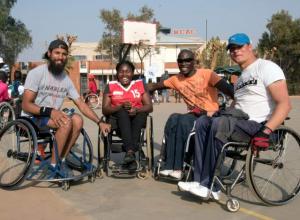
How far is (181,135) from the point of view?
202 inches

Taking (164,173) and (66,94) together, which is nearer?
(164,173)

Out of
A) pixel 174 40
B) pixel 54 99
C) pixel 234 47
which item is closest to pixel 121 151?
pixel 54 99

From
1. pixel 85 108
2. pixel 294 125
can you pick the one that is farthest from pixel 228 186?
pixel 294 125

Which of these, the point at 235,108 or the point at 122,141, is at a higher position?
the point at 235,108

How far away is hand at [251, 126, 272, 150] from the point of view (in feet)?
13.5

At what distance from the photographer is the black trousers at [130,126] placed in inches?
215

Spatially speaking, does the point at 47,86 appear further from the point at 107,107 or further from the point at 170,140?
the point at 170,140

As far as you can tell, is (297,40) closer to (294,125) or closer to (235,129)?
(294,125)

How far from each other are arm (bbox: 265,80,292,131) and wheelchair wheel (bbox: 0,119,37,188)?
2260 mm

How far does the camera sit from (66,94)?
5516 millimetres

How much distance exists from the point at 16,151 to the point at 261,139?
2.63 m

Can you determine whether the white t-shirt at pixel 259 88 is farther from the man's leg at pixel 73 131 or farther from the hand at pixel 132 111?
the man's leg at pixel 73 131

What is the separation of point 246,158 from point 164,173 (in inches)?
48.4

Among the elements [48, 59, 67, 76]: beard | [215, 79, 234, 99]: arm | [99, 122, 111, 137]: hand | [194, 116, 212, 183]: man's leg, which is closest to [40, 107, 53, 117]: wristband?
[48, 59, 67, 76]: beard
